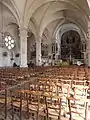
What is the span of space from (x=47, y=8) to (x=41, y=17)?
5.43ft

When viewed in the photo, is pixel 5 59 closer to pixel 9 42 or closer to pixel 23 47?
pixel 9 42

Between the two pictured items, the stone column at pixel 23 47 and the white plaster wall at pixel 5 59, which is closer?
the stone column at pixel 23 47

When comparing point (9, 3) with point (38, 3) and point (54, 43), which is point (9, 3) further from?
point (54, 43)

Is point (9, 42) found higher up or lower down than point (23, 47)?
higher up

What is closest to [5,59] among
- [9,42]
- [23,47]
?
[9,42]

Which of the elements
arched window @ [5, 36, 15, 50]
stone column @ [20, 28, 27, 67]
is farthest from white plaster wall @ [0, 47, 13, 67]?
stone column @ [20, 28, 27, 67]

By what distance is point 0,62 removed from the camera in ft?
116

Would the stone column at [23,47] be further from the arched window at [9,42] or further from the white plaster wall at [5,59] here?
the arched window at [9,42]

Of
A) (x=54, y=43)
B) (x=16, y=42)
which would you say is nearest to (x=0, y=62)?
(x=16, y=42)

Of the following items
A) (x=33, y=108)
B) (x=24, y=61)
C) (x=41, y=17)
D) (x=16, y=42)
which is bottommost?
(x=33, y=108)

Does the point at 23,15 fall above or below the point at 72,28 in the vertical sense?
below

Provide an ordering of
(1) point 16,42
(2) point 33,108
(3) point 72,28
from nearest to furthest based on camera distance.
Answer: (2) point 33,108
(1) point 16,42
(3) point 72,28

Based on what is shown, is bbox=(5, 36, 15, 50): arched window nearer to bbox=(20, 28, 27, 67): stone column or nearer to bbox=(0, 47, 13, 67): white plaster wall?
bbox=(0, 47, 13, 67): white plaster wall

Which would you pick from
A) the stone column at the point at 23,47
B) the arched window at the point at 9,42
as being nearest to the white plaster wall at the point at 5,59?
the arched window at the point at 9,42
